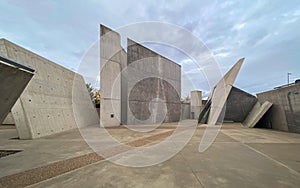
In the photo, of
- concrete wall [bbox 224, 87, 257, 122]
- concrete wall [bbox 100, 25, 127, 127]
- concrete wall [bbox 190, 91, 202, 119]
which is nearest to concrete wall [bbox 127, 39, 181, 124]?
concrete wall [bbox 100, 25, 127, 127]

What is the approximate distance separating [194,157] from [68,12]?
9.66 meters

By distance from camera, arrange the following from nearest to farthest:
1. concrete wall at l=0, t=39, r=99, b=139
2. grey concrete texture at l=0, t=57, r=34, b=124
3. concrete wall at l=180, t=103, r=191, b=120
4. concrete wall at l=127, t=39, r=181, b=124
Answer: grey concrete texture at l=0, t=57, r=34, b=124, concrete wall at l=0, t=39, r=99, b=139, concrete wall at l=127, t=39, r=181, b=124, concrete wall at l=180, t=103, r=191, b=120

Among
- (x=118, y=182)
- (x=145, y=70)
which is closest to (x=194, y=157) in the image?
(x=118, y=182)

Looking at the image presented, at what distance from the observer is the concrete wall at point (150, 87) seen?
12992mm

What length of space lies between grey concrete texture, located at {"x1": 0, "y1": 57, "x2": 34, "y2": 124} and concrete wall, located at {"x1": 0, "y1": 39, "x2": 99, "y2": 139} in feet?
15.0

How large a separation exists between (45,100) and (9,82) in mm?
6847

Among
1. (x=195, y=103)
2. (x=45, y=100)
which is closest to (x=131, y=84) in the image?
(x=45, y=100)

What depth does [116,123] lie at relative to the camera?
39.9ft

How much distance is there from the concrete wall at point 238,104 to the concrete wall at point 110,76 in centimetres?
1023

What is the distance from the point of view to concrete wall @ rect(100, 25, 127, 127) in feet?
37.7

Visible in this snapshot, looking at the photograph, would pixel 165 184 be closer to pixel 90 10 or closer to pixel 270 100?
pixel 90 10

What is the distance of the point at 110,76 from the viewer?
1195 centimetres

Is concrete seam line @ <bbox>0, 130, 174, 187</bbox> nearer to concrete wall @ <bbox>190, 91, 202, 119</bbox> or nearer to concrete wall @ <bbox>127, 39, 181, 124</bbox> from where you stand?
concrete wall @ <bbox>127, 39, 181, 124</bbox>

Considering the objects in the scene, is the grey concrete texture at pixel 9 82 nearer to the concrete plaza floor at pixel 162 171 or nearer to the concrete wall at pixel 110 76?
the concrete plaza floor at pixel 162 171
